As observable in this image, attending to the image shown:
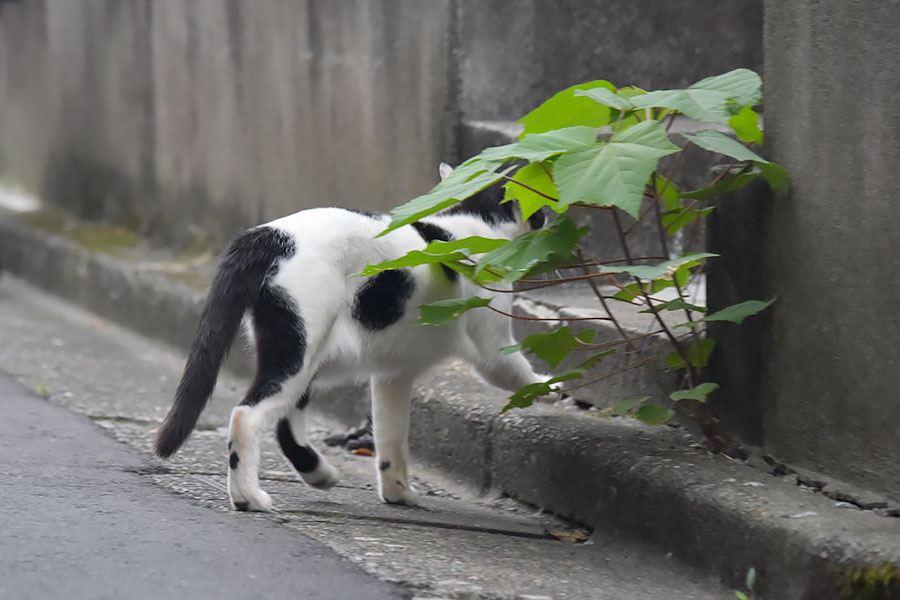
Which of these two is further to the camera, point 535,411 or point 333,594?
point 535,411

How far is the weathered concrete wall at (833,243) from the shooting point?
2.76 m

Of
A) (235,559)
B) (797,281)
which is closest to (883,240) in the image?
(797,281)

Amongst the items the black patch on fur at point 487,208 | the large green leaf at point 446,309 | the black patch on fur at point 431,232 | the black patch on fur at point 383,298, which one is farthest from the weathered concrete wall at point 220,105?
the large green leaf at point 446,309

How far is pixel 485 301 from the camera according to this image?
309 centimetres

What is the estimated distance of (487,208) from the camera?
3.72 metres

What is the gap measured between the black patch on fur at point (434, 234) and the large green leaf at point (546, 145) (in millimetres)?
587

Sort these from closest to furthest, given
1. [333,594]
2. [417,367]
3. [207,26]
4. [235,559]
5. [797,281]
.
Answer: [333,594] < [235,559] < [797,281] < [417,367] < [207,26]

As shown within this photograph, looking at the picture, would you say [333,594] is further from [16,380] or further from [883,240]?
[16,380]

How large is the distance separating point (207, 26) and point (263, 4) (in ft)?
2.15

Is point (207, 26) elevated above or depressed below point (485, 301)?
above

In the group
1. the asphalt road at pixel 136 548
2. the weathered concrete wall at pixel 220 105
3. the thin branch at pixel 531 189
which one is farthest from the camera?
the weathered concrete wall at pixel 220 105

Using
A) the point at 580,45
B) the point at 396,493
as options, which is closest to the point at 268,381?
the point at 396,493

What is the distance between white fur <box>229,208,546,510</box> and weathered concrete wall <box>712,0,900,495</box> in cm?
82

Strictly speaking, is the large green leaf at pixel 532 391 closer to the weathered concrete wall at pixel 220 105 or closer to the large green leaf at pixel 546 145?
the large green leaf at pixel 546 145
